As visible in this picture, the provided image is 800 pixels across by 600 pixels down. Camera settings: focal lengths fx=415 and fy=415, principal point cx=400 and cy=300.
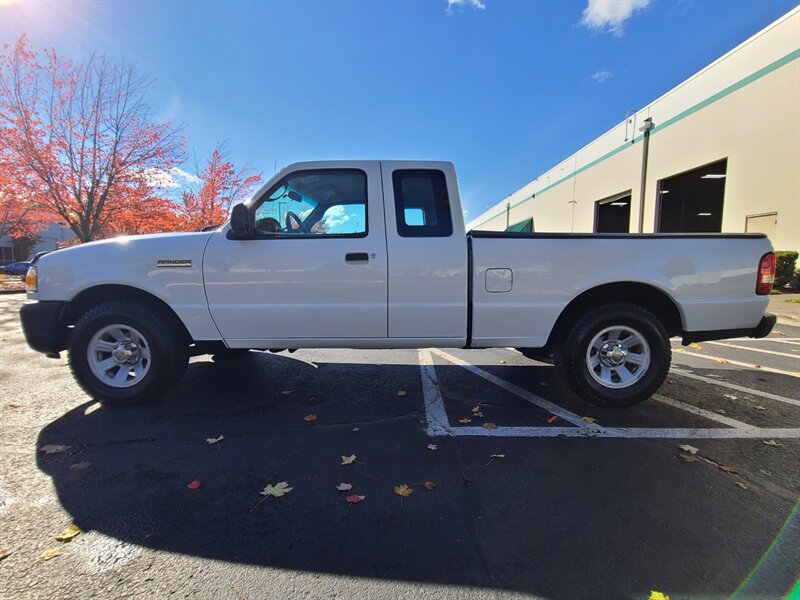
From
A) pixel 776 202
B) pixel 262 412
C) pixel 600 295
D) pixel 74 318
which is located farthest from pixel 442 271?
pixel 776 202

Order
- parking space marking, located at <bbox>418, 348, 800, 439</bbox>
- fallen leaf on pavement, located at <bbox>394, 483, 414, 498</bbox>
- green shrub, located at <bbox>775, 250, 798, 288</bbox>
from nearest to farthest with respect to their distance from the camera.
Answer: fallen leaf on pavement, located at <bbox>394, 483, 414, 498</bbox>, parking space marking, located at <bbox>418, 348, 800, 439</bbox>, green shrub, located at <bbox>775, 250, 798, 288</bbox>

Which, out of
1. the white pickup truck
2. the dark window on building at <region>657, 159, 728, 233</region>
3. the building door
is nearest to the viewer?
the white pickup truck

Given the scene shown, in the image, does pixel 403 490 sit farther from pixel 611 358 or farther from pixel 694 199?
pixel 694 199

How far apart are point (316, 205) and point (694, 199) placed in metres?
25.9

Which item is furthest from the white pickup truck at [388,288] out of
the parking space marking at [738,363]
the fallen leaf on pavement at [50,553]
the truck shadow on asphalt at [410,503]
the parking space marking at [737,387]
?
the parking space marking at [738,363]

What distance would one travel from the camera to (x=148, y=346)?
3766 millimetres

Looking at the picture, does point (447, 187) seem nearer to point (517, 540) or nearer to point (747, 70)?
point (517, 540)

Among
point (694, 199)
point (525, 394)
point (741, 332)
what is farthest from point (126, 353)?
point (694, 199)

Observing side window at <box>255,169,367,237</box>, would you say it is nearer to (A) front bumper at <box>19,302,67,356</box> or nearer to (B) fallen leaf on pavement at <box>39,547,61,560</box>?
(A) front bumper at <box>19,302,67,356</box>

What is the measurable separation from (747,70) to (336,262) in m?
19.9

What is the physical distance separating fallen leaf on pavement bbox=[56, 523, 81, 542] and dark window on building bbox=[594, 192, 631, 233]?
28.6m

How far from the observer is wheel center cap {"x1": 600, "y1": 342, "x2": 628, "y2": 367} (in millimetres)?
3832

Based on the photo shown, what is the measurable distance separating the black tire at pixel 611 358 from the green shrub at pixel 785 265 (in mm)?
14289

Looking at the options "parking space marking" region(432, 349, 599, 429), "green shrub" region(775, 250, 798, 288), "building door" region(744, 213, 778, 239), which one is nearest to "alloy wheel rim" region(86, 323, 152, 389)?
"parking space marking" region(432, 349, 599, 429)
